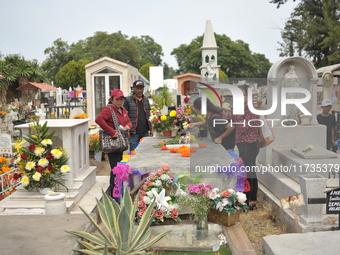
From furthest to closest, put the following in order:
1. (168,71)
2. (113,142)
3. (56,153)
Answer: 1. (168,71)
2. (113,142)
3. (56,153)

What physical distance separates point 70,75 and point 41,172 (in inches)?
1662

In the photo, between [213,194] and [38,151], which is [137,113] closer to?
[38,151]

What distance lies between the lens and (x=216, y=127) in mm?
5793

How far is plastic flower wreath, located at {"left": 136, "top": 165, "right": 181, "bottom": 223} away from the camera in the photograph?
14.1 ft

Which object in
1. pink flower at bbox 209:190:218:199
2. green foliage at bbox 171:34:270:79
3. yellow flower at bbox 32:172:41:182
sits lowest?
pink flower at bbox 209:190:218:199

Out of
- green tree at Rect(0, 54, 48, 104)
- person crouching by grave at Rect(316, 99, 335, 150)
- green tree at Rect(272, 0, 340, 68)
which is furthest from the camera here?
green tree at Rect(272, 0, 340, 68)

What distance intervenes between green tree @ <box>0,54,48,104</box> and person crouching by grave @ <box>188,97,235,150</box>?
1457cm

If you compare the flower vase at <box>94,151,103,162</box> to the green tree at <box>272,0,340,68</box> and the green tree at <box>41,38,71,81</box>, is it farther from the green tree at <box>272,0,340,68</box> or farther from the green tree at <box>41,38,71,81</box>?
the green tree at <box>41,38,71,81</box>

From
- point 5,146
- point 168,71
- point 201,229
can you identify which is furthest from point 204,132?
point 168,71

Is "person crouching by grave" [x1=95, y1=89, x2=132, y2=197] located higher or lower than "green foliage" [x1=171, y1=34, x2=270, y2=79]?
lower

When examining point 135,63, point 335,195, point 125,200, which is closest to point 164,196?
point 125,200

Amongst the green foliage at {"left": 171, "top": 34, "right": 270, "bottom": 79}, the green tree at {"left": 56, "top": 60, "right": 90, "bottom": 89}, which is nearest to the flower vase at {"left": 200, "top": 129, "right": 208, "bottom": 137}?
the green tree at {"left": 56, "top": 60, "right": 90, "bottom": 89}

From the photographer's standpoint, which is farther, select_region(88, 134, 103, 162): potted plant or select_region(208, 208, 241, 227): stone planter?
select_region(88, 134, 103, 162): potted plant

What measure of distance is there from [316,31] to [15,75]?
20.6 meters
